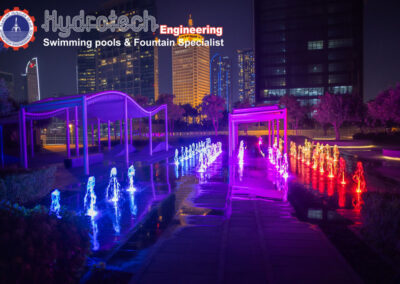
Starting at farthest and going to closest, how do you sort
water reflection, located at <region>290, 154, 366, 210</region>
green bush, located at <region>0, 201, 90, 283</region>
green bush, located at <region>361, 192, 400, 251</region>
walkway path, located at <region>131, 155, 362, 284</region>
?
1. water reflection, located at <region>290, 154, 366, 210</region>
2. green bush, located at <region>361, 192, 400, 251</region>
3. walkway path, located at <region>131, 155, 362, 284</region>
4. green bush, located at <region>0, 201, 90, 283</region>

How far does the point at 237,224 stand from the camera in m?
6.06

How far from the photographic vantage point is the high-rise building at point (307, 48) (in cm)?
7669

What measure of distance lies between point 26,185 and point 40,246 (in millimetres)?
6531

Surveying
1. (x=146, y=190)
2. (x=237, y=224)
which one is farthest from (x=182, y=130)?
(x=237, y=224)

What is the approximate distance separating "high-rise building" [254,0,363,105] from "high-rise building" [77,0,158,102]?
96.8 meters

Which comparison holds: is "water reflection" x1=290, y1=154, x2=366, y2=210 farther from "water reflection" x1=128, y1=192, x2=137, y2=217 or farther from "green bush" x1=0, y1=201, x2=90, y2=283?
"green bush" x1=0, y1=201, x2=90, y2=283

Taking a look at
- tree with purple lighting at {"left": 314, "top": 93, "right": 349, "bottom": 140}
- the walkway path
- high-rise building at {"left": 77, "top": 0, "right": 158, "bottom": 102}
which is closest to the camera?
the walkway path

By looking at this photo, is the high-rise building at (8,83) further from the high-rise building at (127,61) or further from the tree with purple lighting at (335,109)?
the high-rise building at (127,61)

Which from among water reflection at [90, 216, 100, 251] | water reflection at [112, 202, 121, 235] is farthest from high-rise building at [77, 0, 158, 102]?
water reflection at [90, 216, 100, 251]

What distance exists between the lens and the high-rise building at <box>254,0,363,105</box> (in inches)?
3019

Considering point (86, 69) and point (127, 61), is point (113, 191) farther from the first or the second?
point (86, 69)

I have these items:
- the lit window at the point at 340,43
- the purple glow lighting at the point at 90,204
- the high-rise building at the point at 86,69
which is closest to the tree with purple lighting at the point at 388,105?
the purple glow lighting at the point at 90,204

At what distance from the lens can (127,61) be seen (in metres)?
168

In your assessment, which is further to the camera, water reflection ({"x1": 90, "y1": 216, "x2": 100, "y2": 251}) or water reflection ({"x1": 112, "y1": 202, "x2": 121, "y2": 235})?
water reflection ({"x1": 112, "y1": 202, "x2": 121, "y2": 235})
